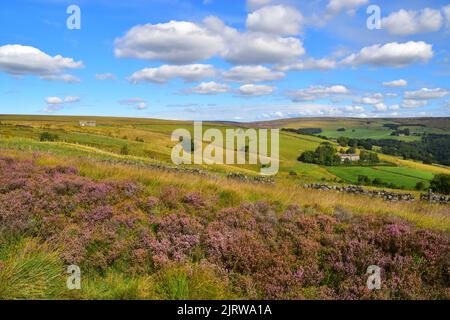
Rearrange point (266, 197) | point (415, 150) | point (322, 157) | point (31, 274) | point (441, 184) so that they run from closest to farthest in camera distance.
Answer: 1. point (31, 274)
2. point (266, 197)
3. point (441, 184)
4. point (322, 157)
5. point (415, 150)

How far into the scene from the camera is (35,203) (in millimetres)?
11320

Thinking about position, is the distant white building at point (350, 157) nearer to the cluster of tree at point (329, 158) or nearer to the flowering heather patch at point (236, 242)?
the cluster of tree at point (329, 158)

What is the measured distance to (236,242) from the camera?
911 centimetres

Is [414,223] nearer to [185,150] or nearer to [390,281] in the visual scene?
[390,281]

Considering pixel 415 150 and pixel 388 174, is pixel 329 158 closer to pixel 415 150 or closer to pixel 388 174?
pixel 388 174

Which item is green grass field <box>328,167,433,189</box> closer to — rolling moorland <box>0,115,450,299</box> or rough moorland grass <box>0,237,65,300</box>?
rolling moorland <box>0,115,450,299</box>

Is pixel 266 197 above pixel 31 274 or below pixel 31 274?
above

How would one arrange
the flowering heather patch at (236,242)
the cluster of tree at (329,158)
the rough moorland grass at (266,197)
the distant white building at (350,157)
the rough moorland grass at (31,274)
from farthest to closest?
the distant white building at (350,157)
the cluster of tree at (329,158)
the rough moorland grass at (266,197)
the flowering heather patch at (236,242)
the rough moorland grass at (31,274)

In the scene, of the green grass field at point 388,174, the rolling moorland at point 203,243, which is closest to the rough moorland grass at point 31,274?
the rolling moorland at point 203,243

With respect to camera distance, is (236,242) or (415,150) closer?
(236,242)

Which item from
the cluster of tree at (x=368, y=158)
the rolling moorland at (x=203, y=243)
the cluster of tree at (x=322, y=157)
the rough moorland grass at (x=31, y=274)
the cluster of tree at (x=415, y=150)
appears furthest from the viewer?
the cluster of tree at (x=415, y=150)

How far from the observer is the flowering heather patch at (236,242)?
7777mm

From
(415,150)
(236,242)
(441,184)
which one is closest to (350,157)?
(441,184)
